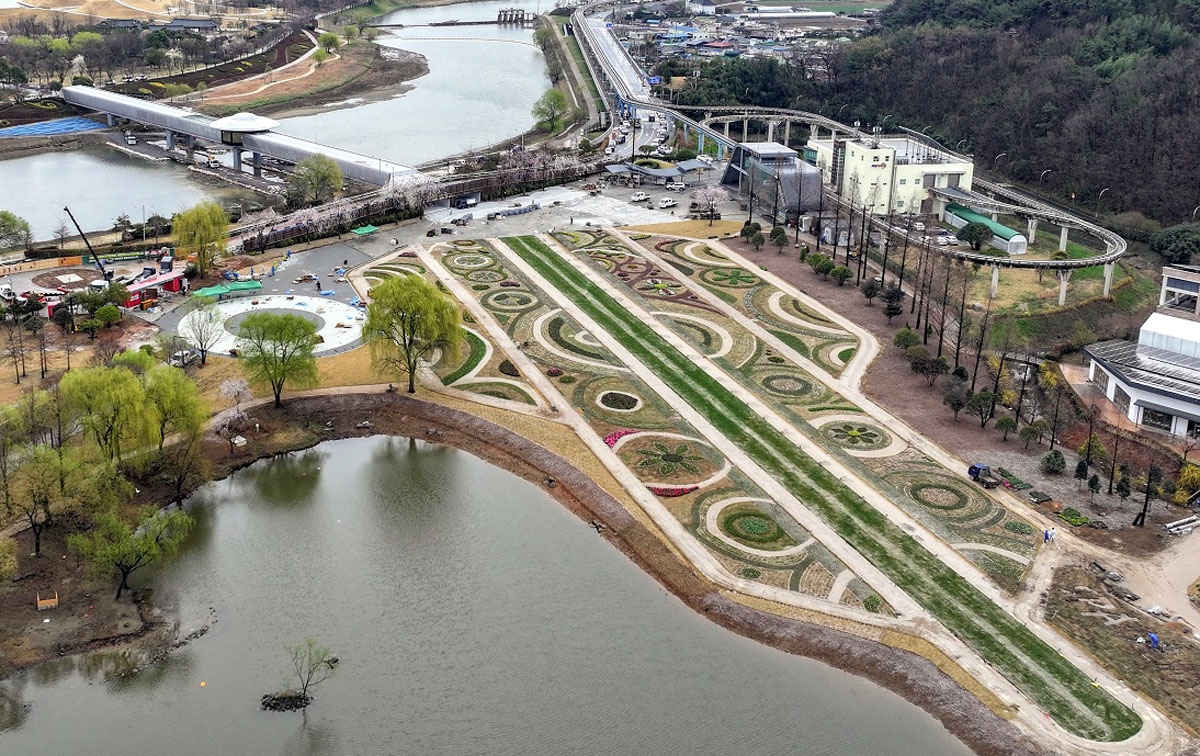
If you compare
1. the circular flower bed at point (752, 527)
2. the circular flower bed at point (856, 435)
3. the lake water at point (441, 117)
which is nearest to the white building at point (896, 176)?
the circular flower bed at point (856, 435)

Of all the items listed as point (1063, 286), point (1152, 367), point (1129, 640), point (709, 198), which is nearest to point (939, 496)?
point (1129, 640)

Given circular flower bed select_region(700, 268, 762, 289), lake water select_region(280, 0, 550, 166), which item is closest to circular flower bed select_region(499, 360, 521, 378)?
circular flower bed select_region(700, 268, 762, 289)

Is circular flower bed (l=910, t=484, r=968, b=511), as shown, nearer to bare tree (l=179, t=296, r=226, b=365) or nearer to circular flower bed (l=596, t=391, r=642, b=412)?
circular flower bed (l=596, t=391, r=642, b=412)

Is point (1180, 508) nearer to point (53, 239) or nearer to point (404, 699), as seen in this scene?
point (404, 699)

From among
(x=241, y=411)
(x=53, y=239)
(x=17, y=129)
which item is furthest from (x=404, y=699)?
(x=17, y=129)

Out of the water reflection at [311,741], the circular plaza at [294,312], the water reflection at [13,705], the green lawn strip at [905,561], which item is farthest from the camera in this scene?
the circular plaza at [294,312]

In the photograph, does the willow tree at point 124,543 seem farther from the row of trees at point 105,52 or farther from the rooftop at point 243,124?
the row of trees at point 105,52

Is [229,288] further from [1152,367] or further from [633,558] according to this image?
[1152,367]
